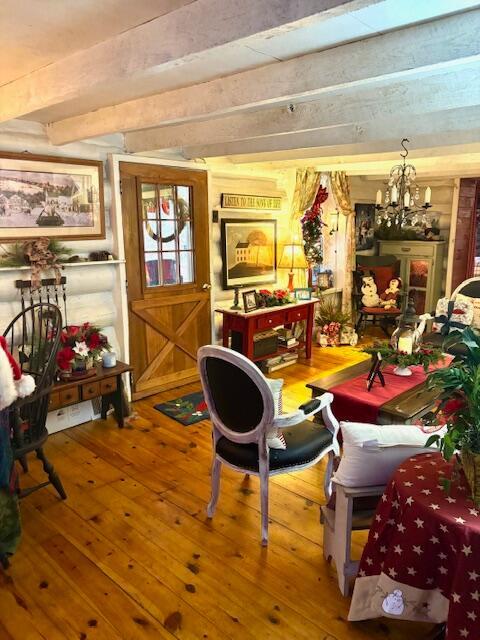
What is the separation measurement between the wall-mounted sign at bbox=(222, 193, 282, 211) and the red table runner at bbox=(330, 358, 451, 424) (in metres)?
2.56

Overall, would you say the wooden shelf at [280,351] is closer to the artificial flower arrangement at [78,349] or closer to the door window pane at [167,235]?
the door window pane at [167,235]

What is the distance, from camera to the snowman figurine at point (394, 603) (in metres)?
1.71

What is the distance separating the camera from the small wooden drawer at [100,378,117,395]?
3.76 meters

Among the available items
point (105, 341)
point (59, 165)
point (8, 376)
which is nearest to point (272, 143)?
point (59, 165)

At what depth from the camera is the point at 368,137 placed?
11.4 feet

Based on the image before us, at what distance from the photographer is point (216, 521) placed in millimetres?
2705

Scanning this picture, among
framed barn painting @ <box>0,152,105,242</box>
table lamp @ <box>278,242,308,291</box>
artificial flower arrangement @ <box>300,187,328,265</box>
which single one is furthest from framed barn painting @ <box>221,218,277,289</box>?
framed barn painting @ <box>0,152,105,242</box>

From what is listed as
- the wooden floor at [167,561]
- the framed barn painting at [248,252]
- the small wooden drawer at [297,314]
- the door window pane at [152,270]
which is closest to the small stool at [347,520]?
the wooden floor at [167,561]

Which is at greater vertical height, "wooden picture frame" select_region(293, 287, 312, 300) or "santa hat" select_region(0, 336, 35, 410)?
"santa hat" select_region(0, 336, 35, 410)

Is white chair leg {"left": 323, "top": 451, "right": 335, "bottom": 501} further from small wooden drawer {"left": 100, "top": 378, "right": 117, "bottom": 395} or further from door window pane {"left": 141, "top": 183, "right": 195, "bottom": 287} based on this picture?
door window pane {"left": 141, "top": 183, "right": 195, "bottom": 287}

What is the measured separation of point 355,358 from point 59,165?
13.0ft

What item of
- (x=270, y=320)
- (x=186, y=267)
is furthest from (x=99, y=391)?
(x=270, y=320)

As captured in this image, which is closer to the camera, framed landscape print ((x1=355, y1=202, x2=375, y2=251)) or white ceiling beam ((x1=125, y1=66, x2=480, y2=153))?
white ceiling beam ((x1=125, y1=66, x2=480, y2=153))

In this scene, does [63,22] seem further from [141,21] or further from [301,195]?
[301,195]
